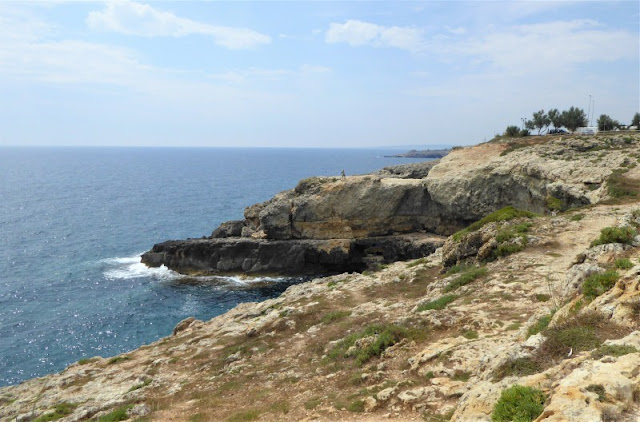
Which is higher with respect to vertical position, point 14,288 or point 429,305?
point 429,305

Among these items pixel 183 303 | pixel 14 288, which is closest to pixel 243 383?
pixel 183 303

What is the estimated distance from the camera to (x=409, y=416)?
416 inches

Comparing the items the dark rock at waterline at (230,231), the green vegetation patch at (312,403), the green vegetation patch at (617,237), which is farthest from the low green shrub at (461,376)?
A: the dark rock at waterline at (230,231)

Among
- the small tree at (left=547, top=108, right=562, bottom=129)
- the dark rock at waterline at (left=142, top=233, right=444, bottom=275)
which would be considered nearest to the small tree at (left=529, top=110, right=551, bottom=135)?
the small tree at (left=547, top=108, right=562, bottom=129)

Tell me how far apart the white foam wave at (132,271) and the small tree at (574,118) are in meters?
73.6

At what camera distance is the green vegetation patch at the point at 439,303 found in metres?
17.7

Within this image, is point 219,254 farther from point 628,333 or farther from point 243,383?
point 628,333

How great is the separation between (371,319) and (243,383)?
21.4 feet

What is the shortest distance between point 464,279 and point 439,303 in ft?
10.0

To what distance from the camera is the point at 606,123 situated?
74.1 metres

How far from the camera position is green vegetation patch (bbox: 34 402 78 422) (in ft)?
57.6

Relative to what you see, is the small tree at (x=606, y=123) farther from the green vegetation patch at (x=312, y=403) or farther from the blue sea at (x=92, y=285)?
the green vegetation patch at (x=312, y=403)

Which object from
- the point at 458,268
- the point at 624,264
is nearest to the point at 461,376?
the point at 624,264

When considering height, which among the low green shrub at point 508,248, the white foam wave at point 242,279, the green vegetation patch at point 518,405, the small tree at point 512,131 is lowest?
the white foam wave at point 242,279
